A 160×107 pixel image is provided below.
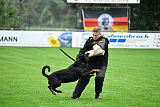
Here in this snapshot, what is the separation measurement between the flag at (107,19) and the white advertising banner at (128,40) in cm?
567

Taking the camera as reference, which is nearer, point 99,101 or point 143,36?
point 99,101

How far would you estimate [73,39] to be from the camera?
87.1ft

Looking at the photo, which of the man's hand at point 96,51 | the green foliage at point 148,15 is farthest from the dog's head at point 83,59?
the green foliage at point 148,15

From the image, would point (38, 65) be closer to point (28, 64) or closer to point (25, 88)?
point (28, 64)

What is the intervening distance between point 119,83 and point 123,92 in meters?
1.73

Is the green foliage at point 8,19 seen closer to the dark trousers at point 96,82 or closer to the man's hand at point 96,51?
the dark trousers at point 96,82

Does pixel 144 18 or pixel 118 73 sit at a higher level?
pixel 144 18

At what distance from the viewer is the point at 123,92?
969cm

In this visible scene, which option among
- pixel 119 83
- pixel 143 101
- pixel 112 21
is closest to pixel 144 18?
pixel 112 21

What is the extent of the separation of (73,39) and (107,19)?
7123 millimetres

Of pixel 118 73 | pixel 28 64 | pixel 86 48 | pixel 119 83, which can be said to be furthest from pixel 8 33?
pixel 86 48

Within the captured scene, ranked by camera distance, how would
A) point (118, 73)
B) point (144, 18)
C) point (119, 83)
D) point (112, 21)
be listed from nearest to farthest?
1. point (119, 83)
2. point (118, 73)
3. point (112, 21)
4. point (144, 18)

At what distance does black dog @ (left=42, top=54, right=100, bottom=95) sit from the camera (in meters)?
7.70

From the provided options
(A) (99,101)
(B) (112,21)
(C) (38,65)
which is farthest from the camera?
(B) (112,21)
